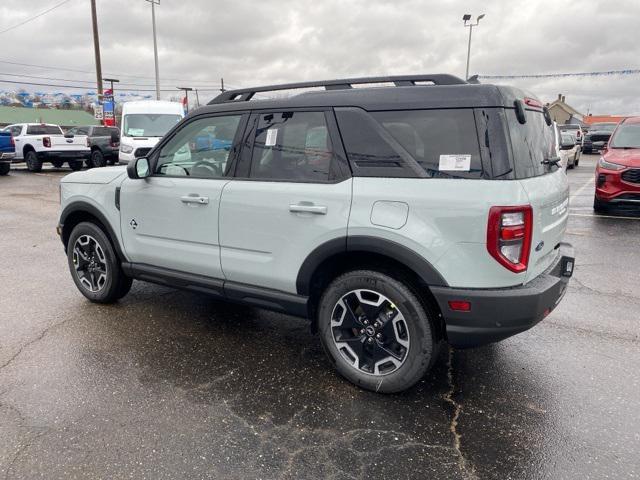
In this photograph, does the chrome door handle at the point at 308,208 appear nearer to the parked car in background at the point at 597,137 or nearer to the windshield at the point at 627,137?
the windshield at the point at 627,137

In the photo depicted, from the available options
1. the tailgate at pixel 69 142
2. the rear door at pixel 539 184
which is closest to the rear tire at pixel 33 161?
the tailgate at pixel 69 142

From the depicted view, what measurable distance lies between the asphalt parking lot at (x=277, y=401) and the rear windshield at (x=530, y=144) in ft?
4.62

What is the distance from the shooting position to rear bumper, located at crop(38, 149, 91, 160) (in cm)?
1812

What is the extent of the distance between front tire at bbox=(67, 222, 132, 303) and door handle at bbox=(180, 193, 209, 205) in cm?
114

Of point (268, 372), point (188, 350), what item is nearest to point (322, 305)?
point (268, 372)

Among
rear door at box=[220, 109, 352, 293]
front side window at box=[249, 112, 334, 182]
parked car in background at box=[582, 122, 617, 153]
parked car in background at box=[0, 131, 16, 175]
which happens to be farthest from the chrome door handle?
parked car in background at box=[582, 122, 617, 153]

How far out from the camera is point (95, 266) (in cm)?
454

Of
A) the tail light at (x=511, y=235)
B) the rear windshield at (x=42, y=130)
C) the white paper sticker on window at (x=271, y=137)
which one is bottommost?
the tail light at (x=511, y=235)

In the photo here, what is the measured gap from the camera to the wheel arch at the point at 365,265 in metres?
2.76

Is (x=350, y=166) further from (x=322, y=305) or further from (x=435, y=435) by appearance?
(x=435, y=435)

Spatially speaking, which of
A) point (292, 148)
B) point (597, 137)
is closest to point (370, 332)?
point (292, 148)

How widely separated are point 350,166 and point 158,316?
2397mm

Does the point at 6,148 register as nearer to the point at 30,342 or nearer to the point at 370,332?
the point at 30,342

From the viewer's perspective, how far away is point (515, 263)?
8.64ft
